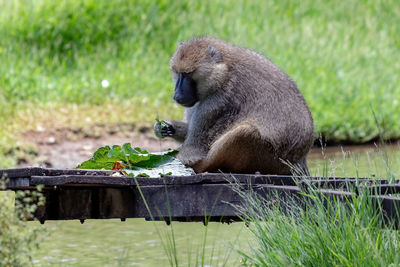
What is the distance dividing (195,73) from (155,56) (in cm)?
907

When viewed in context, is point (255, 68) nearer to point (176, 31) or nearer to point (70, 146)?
point (70, 146)

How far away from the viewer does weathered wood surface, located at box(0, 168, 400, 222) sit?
4.92m

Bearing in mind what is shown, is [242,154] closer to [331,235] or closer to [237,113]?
[237,113]

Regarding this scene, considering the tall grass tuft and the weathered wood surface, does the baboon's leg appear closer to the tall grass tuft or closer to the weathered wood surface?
the weathered wood surface

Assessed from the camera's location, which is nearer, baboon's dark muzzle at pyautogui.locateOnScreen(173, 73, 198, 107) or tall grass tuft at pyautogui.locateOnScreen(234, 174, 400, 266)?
tall grass tuft at pyautogui.locateOnScreen(234, 174, 400, 266)

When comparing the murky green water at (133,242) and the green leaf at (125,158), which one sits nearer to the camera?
the green leaf at (125,158)

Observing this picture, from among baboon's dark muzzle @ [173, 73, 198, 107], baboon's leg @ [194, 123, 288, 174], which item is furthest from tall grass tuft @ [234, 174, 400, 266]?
baboon's dark muzzle @ [173, 73, 198, 107]

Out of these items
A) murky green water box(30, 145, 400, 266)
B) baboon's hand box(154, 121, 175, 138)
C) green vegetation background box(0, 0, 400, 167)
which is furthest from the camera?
green vegetation background box(0, 0, 400, 167)

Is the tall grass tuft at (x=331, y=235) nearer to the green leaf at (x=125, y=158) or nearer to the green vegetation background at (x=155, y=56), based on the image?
the green leaf at (x=125, y=158)

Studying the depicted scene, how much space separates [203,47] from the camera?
622 cm

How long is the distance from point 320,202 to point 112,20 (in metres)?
12.2

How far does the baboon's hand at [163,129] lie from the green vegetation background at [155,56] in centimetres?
506

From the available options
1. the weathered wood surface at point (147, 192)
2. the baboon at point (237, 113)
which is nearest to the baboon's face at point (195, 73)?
the baboon at point (237, 113)

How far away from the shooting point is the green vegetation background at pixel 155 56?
12.9 m
